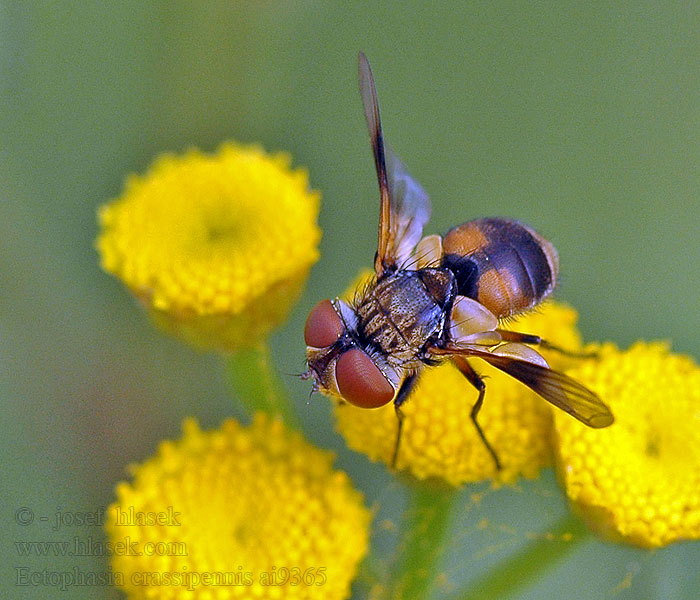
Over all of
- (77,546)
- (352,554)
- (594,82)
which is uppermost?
(594,82)

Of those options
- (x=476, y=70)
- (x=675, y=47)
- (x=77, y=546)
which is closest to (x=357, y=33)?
(x=476, y=70)

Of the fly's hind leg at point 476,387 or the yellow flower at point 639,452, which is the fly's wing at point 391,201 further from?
the yellow flower at point 639,452

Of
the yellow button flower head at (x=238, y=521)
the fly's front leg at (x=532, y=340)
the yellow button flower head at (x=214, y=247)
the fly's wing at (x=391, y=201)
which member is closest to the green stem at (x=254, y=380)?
the yellow button flower head at (x=214, y=247)

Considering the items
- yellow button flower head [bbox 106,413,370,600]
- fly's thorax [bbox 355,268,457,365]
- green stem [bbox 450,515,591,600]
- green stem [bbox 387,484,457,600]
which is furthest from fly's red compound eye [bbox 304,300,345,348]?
green stem [bbox 450,515,591,600]

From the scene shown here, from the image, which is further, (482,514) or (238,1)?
(238,1)

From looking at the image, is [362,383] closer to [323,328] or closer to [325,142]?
[323,328]

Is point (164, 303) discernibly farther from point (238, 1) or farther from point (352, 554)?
point (238, 1)

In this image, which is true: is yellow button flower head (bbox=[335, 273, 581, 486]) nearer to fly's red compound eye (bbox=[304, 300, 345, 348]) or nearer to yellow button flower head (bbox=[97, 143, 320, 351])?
fly's red compound eye (bbox=[304, 300, 345, 348])

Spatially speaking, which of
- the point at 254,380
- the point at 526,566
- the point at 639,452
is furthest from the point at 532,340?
the point at 254,380
